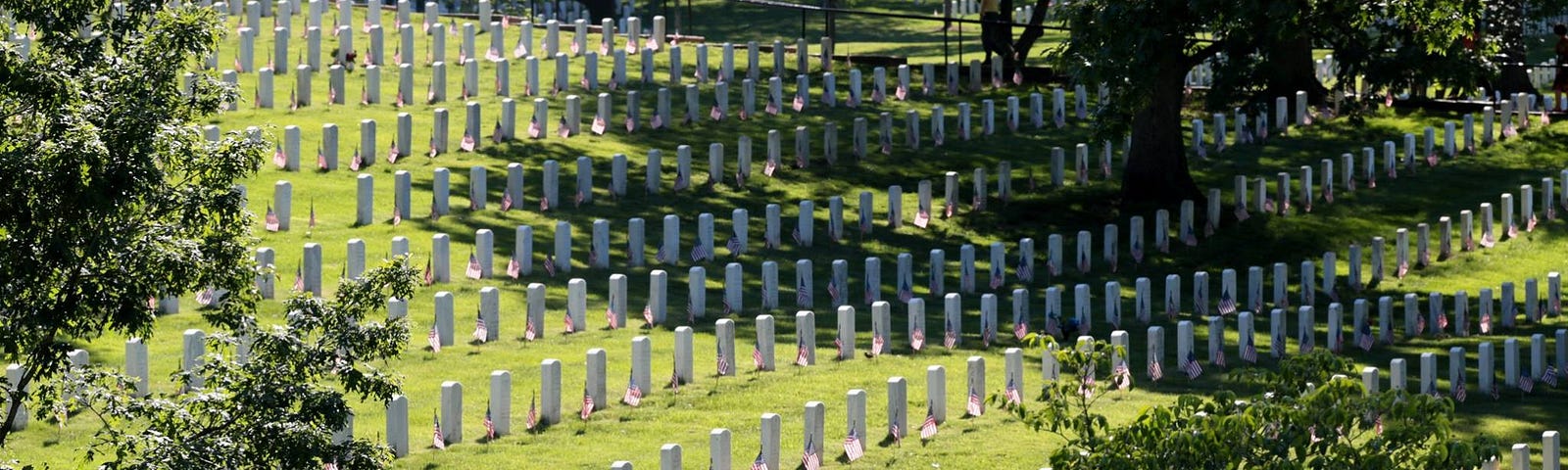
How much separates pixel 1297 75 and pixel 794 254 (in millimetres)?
10451

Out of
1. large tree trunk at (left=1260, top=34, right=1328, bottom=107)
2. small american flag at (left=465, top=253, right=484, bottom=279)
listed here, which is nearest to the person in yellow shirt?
large tree trunk at (left=1260, top=34, right=1328, bottom=107)

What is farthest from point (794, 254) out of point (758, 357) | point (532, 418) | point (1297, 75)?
point (1297, 75)

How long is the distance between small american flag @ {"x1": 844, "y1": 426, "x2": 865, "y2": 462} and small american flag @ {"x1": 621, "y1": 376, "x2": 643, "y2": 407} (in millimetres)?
1886

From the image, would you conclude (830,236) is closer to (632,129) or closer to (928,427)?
(632,129)

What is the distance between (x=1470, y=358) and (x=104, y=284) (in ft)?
44.1

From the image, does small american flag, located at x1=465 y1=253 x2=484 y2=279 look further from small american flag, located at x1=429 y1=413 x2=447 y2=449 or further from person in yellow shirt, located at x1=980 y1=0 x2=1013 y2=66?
person in yellow shirt, located at x1=980 y1=0 x2=1013 y2=66

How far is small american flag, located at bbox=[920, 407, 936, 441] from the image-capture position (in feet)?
53.6

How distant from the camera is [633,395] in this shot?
667 inches

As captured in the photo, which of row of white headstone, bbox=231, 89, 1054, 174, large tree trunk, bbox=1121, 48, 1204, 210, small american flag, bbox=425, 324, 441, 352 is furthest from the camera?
large tree trunk, bbox=1121, 48, 1204, 210

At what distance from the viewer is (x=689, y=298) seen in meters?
20.0

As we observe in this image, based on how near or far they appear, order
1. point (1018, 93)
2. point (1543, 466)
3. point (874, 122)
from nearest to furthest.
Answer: point (1543, 466)
point (874, 122)
point (1018, 93)

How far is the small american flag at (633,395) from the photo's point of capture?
Result: 16.9m

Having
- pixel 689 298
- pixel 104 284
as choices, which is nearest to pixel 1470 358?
pixel 689 298

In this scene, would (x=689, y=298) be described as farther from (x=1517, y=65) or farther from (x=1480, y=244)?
(x=1517, y=65)
